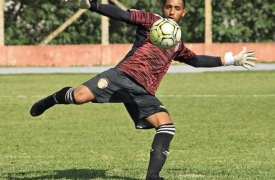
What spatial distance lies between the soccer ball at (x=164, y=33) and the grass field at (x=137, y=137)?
1.53 m

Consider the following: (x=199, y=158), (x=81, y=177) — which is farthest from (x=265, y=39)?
(x=81, y=177)

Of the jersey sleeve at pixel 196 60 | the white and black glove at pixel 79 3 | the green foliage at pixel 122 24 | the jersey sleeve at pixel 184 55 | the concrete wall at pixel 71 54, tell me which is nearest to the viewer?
the white and black glove at pixel 79 3

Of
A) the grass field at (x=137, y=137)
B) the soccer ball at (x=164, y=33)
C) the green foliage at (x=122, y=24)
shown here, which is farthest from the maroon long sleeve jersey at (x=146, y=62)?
the green foliage at (x=122, y=24)

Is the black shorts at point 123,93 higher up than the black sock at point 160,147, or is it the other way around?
the black shorts at point 123,93

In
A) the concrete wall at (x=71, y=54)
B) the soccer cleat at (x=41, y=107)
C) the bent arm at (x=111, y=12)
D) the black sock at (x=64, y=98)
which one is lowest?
the concrete wall at (x=71, y=54)

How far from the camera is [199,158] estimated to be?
470 inches

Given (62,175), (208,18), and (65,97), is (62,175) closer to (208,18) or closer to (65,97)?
(65,97)

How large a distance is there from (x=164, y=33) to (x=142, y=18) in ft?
1.07

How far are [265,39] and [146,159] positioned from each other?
85.8 ft

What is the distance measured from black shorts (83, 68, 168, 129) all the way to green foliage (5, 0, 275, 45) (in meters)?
27.2

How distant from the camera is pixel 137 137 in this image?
47.7 feet

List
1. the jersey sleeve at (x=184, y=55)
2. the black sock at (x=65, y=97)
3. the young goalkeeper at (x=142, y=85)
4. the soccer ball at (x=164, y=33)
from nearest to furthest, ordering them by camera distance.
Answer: the soccer ball at (x=164, y=33), the young goalkeeper at (x=142, y=85), the black sock at (x=65, y=97), the jersey sleeve at (x=184, y=55)

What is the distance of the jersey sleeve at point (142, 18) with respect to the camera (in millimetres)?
8827

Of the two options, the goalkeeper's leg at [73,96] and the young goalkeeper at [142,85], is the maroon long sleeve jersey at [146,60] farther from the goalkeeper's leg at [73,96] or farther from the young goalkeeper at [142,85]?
the goalkeeper's leg at [73,96]
